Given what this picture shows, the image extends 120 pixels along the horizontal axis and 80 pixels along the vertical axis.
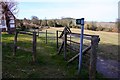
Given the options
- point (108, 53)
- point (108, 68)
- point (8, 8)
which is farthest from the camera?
point (8, 8)

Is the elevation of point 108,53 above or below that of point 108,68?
above

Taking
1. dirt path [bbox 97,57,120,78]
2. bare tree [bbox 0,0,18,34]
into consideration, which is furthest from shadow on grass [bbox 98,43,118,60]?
bare tree [bbox 0,0,18,34]

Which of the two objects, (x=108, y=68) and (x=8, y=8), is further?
(x=8, y=8)

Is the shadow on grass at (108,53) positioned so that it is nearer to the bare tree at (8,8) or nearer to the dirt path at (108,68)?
the dirt path at (108,68)

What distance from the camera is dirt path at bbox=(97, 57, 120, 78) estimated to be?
7.48 m

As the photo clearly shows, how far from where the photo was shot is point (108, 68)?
846 cm

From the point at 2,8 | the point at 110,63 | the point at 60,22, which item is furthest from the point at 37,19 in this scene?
the point at 110,63

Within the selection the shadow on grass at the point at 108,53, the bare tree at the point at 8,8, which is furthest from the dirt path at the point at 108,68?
the bare tree at the point at 8,8

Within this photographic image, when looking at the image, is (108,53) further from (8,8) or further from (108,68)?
(8,8)

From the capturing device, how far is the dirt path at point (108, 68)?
7.48 metres

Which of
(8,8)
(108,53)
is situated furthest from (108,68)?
(8,8)

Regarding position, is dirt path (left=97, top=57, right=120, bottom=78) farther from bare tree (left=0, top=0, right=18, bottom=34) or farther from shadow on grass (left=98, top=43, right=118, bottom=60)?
bare tree (left=0, top=0, right=18, bottom=34)

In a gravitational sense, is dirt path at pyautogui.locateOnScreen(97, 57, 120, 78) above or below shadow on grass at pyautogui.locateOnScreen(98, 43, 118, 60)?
below

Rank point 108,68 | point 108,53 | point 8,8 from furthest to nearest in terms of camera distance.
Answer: point 8,8, point 108,53, point 108,68
